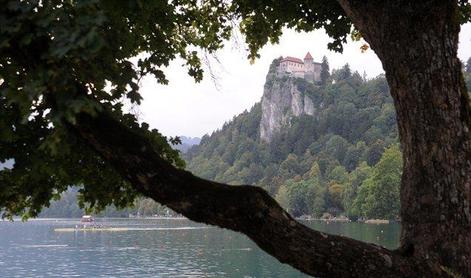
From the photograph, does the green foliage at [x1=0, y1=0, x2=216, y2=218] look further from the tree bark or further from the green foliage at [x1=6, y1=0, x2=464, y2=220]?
the tree bark

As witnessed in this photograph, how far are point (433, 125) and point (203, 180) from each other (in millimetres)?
2377

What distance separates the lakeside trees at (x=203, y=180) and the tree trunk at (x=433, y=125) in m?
0.01

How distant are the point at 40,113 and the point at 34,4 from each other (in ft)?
7.65

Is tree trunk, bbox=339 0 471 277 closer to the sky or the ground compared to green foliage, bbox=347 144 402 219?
closer to the ground

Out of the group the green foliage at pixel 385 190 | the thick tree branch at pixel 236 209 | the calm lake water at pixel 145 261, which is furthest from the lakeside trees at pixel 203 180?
the green foliage at pixel 385 190

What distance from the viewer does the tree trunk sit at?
5.48m

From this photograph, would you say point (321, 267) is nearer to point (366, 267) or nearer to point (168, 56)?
point (366, 267)

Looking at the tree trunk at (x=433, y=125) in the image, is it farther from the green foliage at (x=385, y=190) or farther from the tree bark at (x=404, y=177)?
the green foliage at (x=385, y=190)

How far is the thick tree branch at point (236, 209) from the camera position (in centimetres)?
466

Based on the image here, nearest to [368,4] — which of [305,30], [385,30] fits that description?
[385,30]

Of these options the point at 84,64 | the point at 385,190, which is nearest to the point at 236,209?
the point at 84,64

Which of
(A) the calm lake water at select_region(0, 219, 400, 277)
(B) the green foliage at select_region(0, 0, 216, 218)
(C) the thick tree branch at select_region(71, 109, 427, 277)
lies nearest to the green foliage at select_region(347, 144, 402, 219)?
(A) the calm lake water at select_region(0, 219, 400, 277)

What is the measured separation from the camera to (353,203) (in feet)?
516

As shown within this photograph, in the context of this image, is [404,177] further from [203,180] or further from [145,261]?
[145,261]
